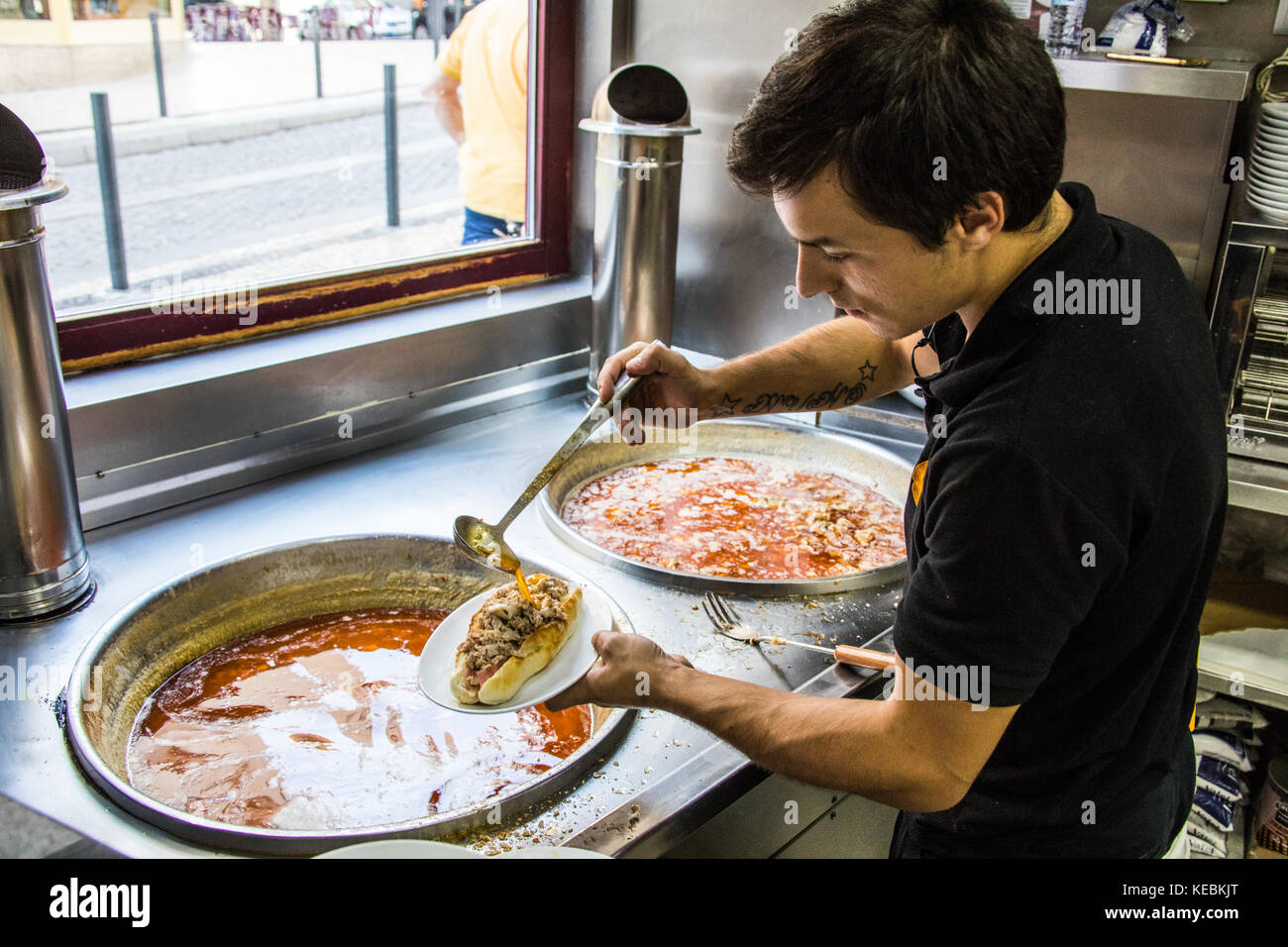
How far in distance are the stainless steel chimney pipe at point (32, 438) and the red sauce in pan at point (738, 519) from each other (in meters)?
0.80

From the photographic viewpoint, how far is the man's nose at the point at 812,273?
3.51 feet

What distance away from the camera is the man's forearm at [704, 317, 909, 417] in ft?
5.38

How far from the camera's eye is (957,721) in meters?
1.00

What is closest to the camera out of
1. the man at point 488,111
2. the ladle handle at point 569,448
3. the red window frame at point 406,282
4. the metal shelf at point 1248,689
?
the ladle handle at point 569,448

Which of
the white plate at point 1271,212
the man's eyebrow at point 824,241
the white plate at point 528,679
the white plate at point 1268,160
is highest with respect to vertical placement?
the white plate at point 1268,160

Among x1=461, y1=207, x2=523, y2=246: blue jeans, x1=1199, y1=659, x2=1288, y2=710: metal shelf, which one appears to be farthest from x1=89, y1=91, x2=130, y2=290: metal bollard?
x1=1199, y1=659, x2=1288, y2=710: metal shelf

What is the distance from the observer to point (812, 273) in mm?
1080

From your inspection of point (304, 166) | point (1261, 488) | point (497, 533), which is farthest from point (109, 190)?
point (1261, 488)

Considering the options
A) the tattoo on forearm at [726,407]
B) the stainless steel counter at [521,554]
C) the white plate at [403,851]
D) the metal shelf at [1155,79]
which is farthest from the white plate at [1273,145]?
the white plate at [403,851]

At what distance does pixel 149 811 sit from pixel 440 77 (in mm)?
1811

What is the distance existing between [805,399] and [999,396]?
0.70 m

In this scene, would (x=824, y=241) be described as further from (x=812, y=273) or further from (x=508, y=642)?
(x=508, y=642)

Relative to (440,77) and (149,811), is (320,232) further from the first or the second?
(149,811)

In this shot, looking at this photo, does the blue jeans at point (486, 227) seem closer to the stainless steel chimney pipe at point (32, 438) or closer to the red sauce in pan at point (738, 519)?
the red sauce in pan at point (738, 519)
